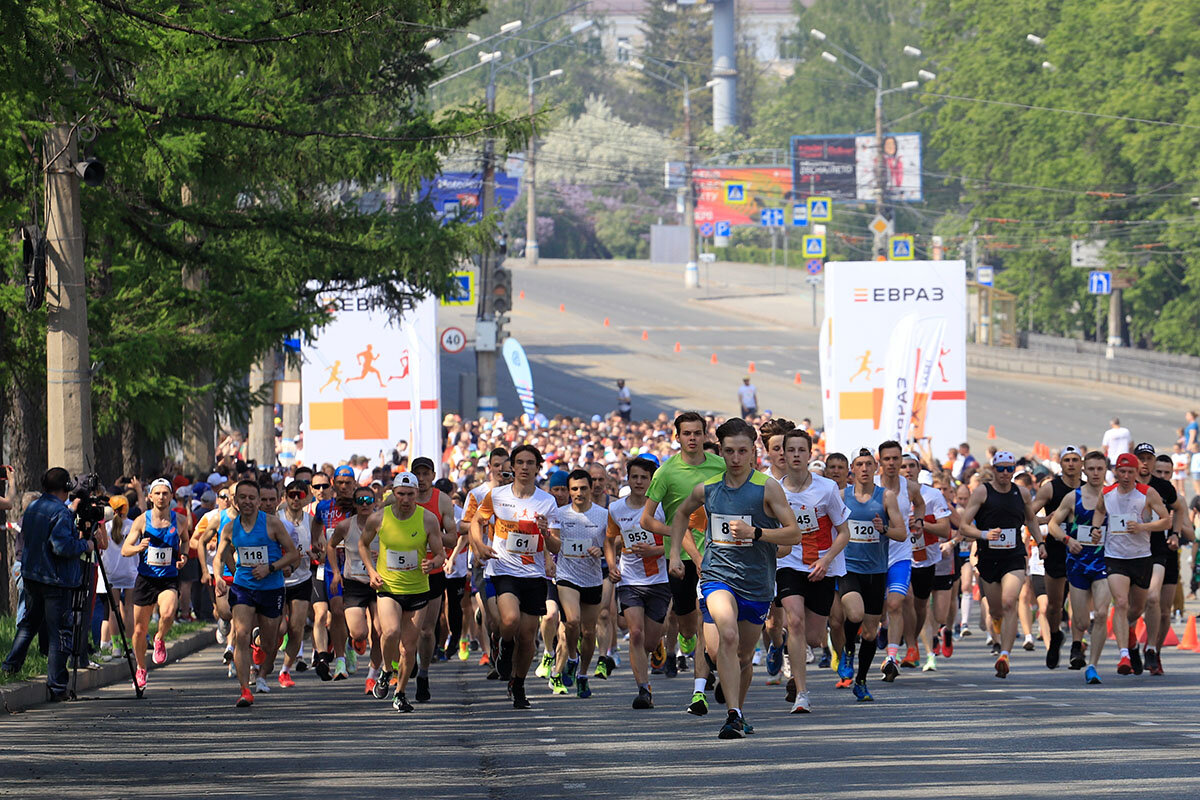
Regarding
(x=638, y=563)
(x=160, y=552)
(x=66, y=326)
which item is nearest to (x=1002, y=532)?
(x=638, y=563)

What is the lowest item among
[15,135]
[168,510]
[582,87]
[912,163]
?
[168,510]

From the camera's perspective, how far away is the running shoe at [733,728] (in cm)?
1220

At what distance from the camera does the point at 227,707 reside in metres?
15.2

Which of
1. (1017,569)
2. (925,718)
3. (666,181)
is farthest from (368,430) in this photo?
(666,181)

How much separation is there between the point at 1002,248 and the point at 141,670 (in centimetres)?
6705

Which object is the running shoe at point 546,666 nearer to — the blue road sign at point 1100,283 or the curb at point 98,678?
the curb at point 98,678

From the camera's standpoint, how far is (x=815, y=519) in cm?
1391

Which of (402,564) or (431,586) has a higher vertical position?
(402,564)

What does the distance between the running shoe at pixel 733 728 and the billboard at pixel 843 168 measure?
9140 cm

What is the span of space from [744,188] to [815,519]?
9662 cm

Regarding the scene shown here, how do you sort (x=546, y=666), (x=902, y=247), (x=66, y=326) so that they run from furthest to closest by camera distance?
(x=902, y=247), (x=66, y=326), (x=546, y=666)

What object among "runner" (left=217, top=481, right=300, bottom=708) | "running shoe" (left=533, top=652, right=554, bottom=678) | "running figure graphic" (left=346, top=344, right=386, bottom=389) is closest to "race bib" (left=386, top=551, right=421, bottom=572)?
"runner" (left=217, top=481, right=300, bottom=708)

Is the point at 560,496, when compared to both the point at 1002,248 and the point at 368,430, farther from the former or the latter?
the point at 1002,248

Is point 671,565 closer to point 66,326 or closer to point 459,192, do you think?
point 66,326
